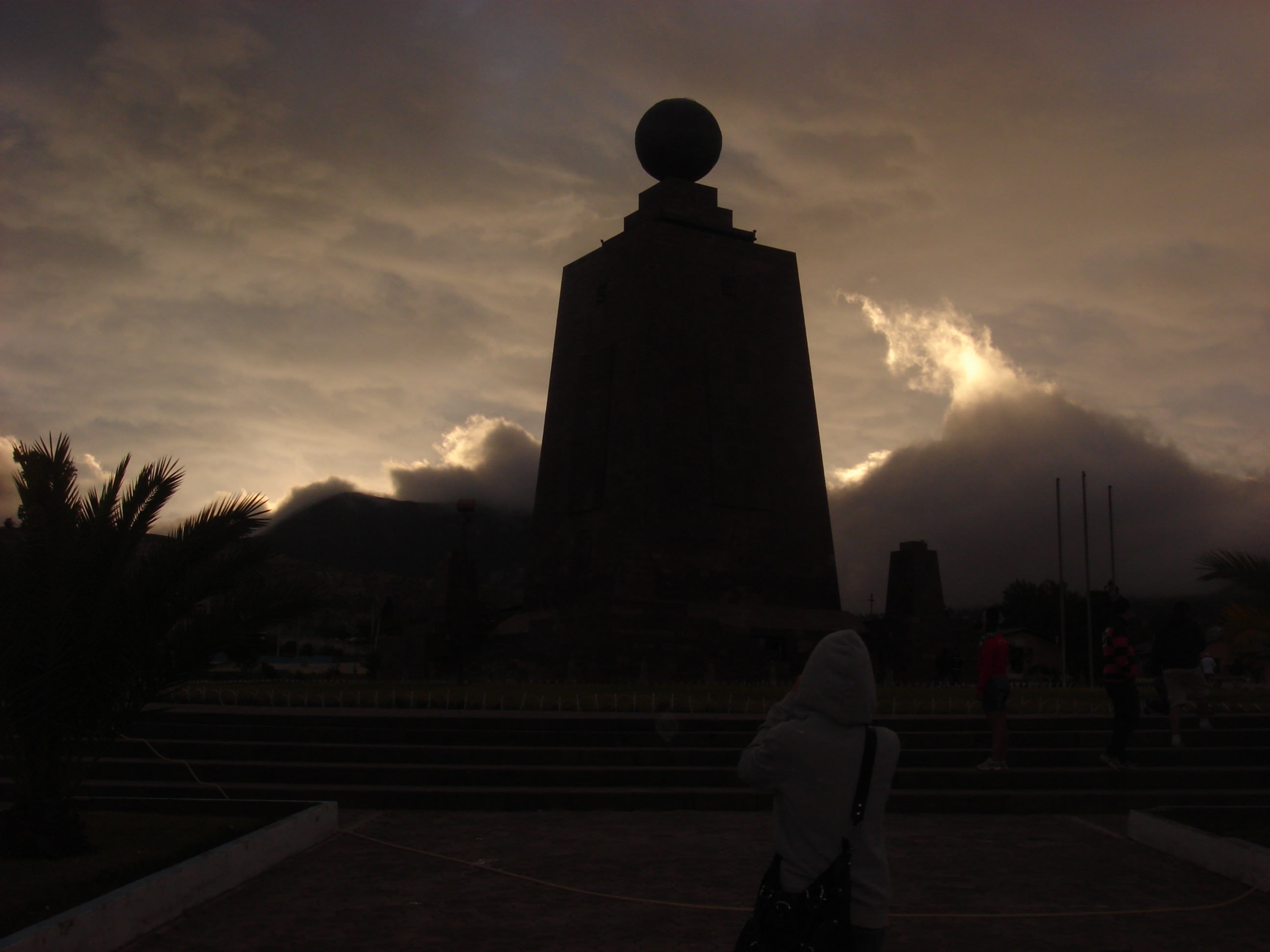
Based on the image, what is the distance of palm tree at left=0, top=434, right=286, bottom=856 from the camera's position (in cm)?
725

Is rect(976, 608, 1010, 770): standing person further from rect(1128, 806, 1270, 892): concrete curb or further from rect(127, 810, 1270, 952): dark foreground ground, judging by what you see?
rect(1128, 806, 1270, 892): concrete curb

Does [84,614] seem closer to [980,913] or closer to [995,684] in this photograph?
[980,913]

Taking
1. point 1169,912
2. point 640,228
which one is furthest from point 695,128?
point 1169,912

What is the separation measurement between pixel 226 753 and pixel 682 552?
1449 centimetres

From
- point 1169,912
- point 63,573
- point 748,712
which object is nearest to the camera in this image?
point 1169,912

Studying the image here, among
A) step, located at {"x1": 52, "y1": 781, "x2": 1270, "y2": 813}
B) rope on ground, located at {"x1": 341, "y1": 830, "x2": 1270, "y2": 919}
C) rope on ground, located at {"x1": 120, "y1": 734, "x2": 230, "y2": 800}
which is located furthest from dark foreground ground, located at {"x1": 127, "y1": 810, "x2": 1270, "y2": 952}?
rope on ground, located at {"x1": 120, "y1": 734, "x2": 230, "y2": 800}

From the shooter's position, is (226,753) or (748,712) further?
(748,712)

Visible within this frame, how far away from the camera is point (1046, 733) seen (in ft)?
42.3

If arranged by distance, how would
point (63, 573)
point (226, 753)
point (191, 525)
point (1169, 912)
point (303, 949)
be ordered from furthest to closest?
point (226, 753) < point (191, 525) < point (63, 573) < point (1169, 912) < point (303, 949)

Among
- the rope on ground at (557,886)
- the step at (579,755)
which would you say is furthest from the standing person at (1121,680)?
the rope on ground at (557,886)

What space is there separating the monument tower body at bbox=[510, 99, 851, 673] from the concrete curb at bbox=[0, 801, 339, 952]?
16.0 meters

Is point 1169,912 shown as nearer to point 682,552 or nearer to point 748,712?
point 748,712

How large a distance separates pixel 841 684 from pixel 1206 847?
18.4 feet

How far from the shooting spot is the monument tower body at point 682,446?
82.5 ft
